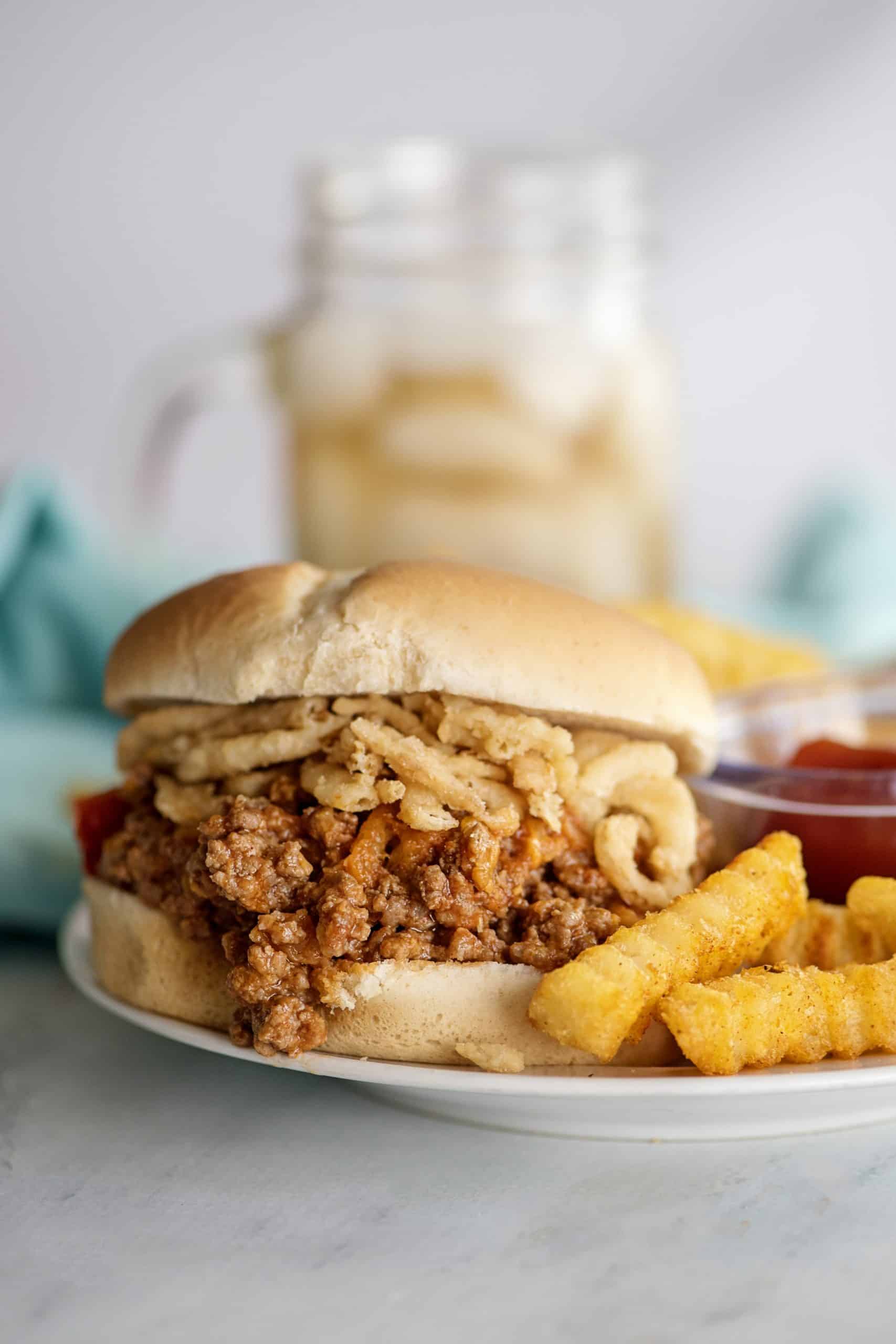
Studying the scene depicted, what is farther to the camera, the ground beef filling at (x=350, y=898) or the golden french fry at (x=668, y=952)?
the ground beef filling at (x=350, y=898)

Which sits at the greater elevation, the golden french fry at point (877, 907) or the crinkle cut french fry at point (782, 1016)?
the golden french fry at point (877, 907)

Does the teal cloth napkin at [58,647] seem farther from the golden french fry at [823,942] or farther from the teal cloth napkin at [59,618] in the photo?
the golden french fry at [823,942]

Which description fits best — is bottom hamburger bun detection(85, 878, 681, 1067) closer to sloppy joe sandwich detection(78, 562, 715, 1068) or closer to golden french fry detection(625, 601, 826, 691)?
sloppy joe sandwich detection(78, 562, 715, 1068)

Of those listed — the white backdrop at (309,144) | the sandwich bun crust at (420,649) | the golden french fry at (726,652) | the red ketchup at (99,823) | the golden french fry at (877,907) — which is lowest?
the golden french fry at (877,907)

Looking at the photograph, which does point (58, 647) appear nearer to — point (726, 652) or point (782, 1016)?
point (726, 652)

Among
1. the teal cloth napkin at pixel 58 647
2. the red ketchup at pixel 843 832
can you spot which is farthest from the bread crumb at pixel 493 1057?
the teal cloth napkin at pixel 58 647

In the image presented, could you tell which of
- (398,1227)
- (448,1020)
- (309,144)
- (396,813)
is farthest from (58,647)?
(309,144)

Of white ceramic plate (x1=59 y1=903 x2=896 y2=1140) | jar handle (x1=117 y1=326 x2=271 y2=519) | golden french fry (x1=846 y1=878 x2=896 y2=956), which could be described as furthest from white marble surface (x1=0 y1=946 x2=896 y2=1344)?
jar handle (x1=117 y1=326 x2=271 y2=519)
